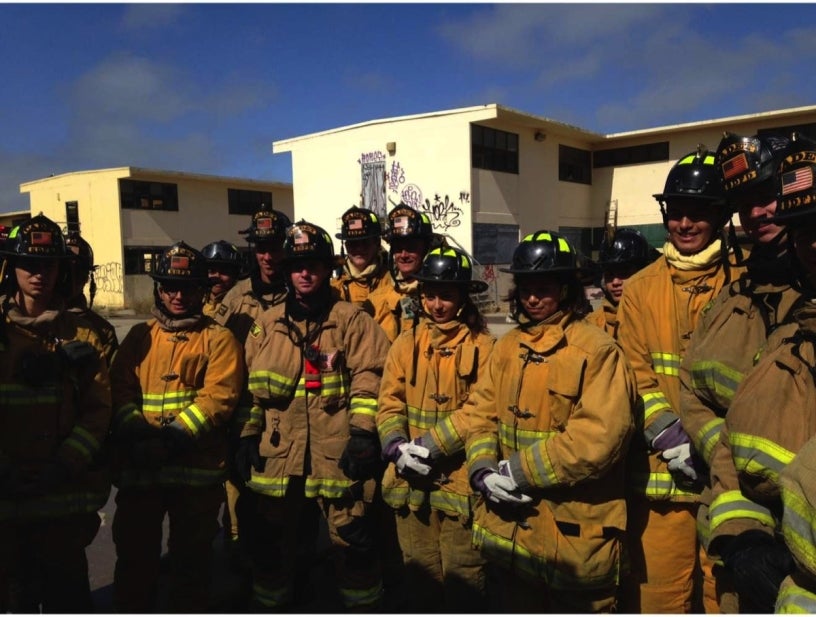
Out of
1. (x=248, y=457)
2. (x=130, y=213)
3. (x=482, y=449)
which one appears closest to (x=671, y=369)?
(x=482, y=449)

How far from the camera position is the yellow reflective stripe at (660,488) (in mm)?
3059

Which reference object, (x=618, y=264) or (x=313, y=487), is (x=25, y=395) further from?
(x=618, y=264)

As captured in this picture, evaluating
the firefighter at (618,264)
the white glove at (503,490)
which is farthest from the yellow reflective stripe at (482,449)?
the firefighter at (618,264)

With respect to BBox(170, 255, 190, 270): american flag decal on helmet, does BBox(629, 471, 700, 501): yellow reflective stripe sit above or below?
below

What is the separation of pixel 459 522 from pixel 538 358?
3.74 ft

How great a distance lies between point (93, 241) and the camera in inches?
1117

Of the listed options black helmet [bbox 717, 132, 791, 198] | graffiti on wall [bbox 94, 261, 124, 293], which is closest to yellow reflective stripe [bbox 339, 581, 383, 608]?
black helmet [bbox 717, 132, 791, 198]

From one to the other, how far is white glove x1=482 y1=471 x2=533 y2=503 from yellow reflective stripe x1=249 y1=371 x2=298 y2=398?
1.43 meters

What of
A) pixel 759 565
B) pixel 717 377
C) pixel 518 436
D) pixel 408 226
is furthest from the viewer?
pixel 408 226

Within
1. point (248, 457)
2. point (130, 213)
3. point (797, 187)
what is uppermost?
point (130, 213)

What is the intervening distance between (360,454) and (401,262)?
171 cm

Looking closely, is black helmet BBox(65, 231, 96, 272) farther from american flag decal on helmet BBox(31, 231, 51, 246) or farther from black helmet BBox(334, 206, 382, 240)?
black helmet BBox(334, 206, 382, 240)

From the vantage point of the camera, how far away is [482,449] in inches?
115

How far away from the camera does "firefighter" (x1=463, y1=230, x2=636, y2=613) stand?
263cm
